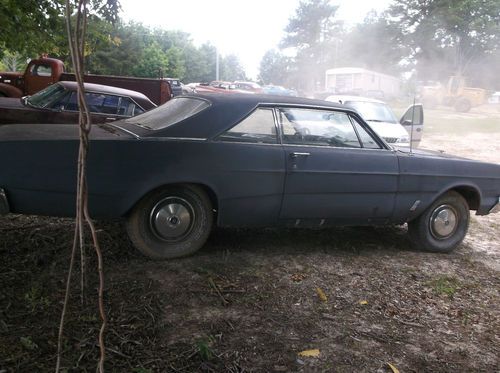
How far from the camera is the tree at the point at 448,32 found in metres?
23.1

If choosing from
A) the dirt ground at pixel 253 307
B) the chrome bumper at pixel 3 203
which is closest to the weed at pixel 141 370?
the dirt ground at pixel 253 307

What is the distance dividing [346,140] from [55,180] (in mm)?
2449

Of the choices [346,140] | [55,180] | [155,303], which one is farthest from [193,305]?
[346,140]

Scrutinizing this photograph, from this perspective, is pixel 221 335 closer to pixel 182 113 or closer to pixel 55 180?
pixel 55 180

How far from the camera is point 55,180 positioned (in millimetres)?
Answer: 3320

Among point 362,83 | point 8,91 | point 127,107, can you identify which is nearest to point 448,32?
point 362,83

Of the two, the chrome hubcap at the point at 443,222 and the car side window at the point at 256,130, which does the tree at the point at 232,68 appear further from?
the car side window at the point at 256,130

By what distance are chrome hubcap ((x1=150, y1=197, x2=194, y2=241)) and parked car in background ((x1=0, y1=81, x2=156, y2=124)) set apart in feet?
10.8

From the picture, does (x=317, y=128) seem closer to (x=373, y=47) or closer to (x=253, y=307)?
(x=253, y=307)

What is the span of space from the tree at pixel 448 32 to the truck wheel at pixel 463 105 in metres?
2.92

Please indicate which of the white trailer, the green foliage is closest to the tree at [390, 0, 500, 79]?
the white trailer

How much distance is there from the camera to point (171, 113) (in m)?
4.09

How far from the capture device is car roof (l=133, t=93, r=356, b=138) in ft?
12.1

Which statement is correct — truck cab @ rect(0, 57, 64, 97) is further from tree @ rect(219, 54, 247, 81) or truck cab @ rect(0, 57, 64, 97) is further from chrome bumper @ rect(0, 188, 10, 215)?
tree @ rect(219, 54, 247, 81)
